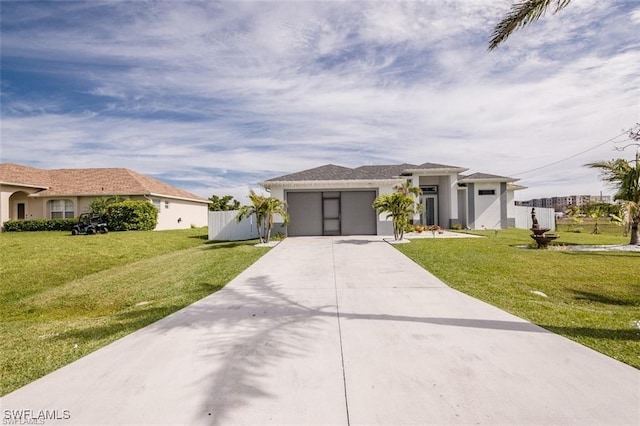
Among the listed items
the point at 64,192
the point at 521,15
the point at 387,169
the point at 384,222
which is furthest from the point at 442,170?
the point at 64,192

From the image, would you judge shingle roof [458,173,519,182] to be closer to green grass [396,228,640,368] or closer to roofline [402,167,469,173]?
roofline [402,167,469,173]

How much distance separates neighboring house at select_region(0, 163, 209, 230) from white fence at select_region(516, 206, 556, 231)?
96.2 feet

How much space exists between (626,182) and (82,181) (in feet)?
115

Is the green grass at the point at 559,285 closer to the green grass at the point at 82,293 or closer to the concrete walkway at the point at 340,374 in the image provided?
the concrete walkway at the point at 340,374

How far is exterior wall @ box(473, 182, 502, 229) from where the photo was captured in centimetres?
2161

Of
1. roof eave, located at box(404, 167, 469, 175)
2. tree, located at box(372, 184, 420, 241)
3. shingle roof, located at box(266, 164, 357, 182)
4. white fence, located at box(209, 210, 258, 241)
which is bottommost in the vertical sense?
white fence, located at box(209, 210, 258, 241)

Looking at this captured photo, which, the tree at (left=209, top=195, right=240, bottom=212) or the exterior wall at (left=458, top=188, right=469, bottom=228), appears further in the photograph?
the tree at (left=209, top=195, right=240, bottom=212)

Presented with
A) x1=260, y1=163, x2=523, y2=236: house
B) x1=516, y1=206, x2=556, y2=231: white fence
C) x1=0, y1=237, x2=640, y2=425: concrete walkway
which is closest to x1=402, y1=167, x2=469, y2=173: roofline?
x1=260, y1=163, x2=523, y2=236: house

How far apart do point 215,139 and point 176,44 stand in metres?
11.2

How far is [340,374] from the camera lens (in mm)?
3244

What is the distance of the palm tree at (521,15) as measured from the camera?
201 inches

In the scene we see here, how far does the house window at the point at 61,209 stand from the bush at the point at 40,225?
1838mm

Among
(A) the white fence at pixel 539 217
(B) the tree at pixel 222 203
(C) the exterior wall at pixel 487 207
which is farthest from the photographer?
(B) the tree at pixel 222 203

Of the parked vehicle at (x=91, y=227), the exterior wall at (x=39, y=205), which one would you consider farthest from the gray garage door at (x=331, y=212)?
the exterior wall at (x=39, y=205)
